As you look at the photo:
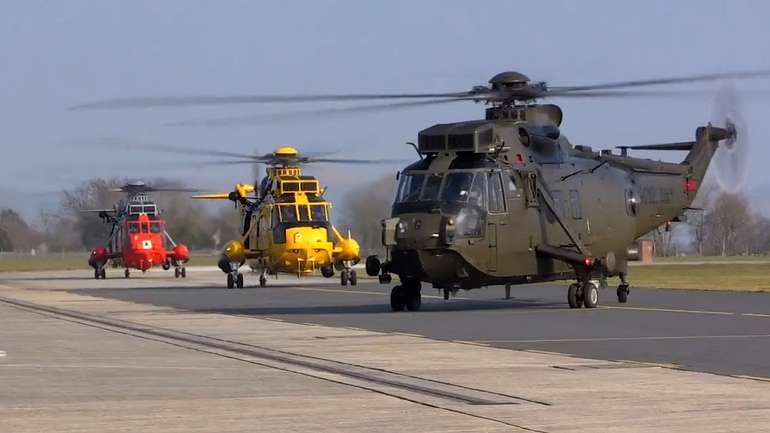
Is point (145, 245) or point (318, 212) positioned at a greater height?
point (318, 212)

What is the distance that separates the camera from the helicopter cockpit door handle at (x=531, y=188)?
2759cm

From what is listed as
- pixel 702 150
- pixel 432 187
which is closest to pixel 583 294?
pixel 432 187

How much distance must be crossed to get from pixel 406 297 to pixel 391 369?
12.4m

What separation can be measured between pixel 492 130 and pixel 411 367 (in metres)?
11.8

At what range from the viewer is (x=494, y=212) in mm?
26875

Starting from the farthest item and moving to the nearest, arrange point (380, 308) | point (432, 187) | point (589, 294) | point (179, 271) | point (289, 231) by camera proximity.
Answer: point (179, 271)
point (289, 231)
point (380, 308)
point (589, 294)
point (432, 187)

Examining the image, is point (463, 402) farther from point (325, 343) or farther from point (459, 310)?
point (459, 310)

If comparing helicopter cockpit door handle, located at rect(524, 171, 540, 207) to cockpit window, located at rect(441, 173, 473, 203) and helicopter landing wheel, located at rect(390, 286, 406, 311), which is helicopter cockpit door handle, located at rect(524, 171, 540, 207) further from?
helicopter landing wheel, located at rect(390, 286, 406, 311)

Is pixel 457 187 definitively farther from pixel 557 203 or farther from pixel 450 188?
pixel 557 203

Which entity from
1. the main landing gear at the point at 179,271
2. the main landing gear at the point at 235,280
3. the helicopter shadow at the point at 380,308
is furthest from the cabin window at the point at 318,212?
the main landing gear at the point at 179,271

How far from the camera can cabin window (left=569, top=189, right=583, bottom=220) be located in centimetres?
2864

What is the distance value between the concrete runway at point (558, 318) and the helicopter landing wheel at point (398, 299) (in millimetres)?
324

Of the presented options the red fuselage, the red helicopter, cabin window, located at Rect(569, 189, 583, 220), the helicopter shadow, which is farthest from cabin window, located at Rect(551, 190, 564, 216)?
the red fuselage

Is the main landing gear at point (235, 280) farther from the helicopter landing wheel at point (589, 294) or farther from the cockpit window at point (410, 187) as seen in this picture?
the cockpit window at point (410, 187)
